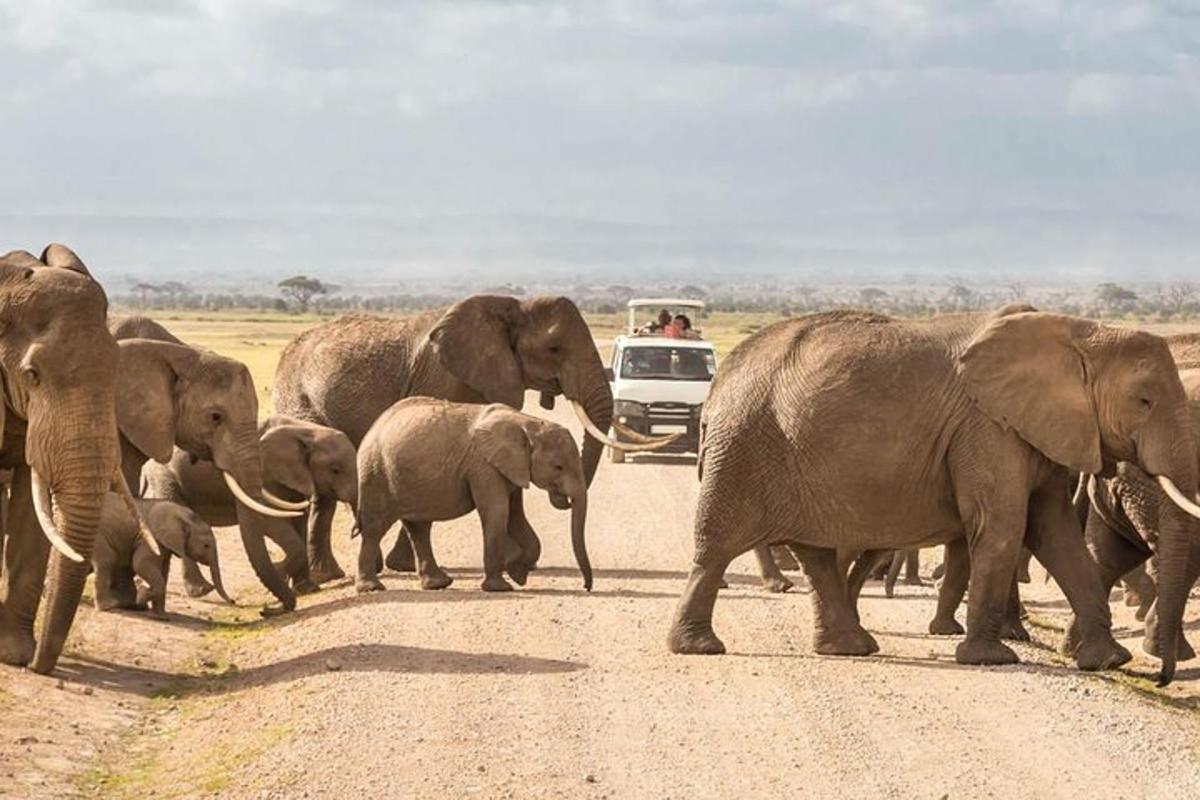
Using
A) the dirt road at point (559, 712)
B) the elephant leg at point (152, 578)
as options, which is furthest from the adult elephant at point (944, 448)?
the elephant leg at point (152, 578)

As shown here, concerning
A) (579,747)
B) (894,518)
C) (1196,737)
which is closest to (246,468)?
(894,518)

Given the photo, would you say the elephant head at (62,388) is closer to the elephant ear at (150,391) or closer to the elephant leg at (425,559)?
the elephant ear at (150,391)

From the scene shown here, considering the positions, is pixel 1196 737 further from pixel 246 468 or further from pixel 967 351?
pixel 246 468

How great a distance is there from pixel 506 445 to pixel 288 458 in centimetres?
195

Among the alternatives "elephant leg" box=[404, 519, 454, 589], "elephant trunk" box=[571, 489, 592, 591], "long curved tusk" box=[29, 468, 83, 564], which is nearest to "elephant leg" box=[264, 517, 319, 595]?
"elephant leg" box=[404, 519, 454, 589]

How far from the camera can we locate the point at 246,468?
59.0ft

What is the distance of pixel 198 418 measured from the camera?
1772 centimetres

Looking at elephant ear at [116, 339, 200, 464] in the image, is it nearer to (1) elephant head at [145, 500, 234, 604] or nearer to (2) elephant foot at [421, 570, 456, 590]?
(1) elephant head at [145, 500, 234, 604]

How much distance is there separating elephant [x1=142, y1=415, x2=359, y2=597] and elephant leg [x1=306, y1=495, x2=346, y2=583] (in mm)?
80

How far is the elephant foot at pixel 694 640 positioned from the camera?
15.5m

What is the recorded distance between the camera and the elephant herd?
14.4 meters

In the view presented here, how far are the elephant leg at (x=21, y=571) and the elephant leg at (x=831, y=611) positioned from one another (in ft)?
16.1

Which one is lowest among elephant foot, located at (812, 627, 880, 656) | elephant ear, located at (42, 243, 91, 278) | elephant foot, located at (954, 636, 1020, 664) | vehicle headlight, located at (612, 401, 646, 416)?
vehicle headlight, located at (612, 401, 646, 416)

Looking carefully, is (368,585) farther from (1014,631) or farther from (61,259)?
(1014,631)
